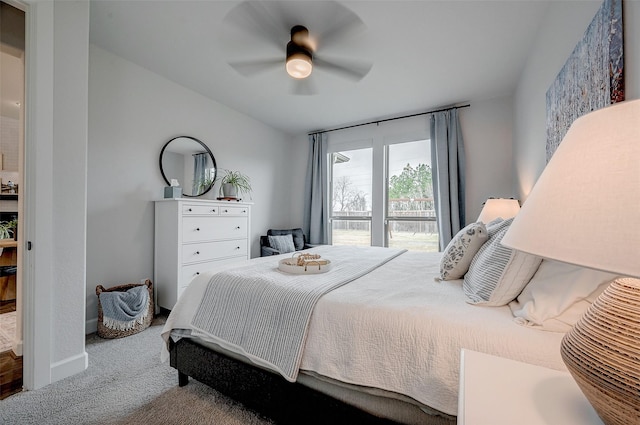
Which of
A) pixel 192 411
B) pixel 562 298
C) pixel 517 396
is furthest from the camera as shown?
pixel 192 411

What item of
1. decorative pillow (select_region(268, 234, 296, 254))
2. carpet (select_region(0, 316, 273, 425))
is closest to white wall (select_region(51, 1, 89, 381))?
carpet (select_region(0, 316, 273, 425))

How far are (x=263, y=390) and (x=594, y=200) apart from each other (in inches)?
56.8

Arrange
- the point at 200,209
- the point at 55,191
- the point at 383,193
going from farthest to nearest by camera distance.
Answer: the point at 383,193, the point at 200,209, the point at 55,191

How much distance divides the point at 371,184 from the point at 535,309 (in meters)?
3.71

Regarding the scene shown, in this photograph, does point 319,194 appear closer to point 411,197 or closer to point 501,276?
point 411,197

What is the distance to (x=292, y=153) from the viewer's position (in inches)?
205

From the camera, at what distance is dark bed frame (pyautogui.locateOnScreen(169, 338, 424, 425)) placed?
1.13 meters

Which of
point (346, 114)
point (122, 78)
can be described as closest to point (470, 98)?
point (346, 114)

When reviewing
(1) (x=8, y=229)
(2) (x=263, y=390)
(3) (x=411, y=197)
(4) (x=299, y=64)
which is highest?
(4) (x=299, y=64)

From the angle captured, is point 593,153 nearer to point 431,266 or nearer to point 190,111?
point 431,266

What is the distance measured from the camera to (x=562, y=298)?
2.97 feet

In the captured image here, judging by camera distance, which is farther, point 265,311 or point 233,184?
point 233,184

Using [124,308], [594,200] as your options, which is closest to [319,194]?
[124,308]

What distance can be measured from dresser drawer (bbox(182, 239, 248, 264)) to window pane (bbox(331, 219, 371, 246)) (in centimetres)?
183
